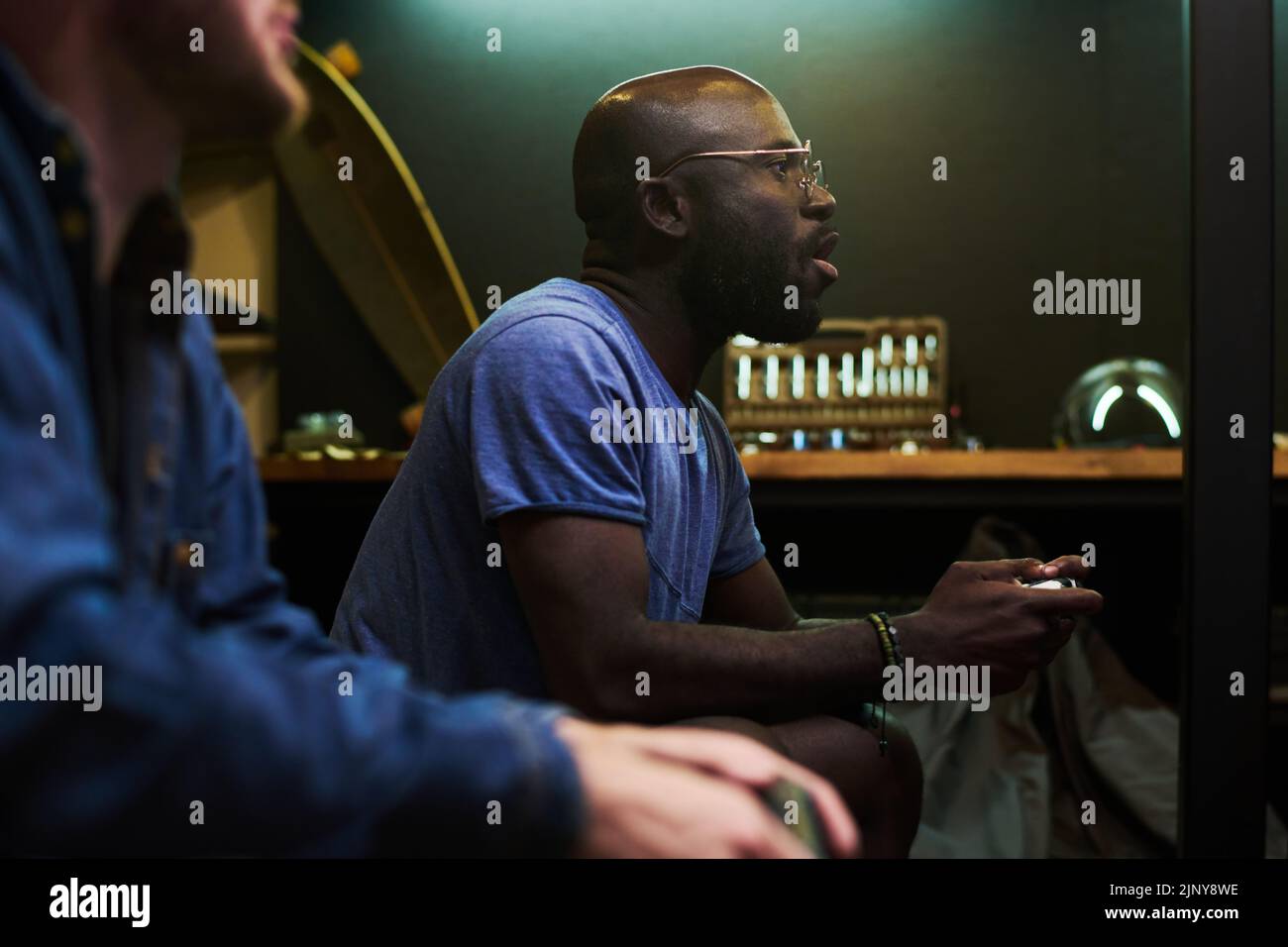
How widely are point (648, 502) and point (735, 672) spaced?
0.52ft

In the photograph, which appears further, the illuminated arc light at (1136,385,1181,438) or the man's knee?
the illuminated arc light at (1136,385,1181,438)

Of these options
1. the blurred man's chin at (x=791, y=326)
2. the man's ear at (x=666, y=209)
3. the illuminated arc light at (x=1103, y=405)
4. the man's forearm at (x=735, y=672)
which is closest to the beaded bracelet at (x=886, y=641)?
the man's forearm at (x=735, y=672)

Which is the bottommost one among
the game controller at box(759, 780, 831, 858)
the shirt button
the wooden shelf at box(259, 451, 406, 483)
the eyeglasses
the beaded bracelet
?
the game controller at box(759, 780, 831, 858)

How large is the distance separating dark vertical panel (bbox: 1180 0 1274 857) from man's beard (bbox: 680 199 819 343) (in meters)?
0.38

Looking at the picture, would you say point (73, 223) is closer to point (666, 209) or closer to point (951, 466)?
point (666, 209)

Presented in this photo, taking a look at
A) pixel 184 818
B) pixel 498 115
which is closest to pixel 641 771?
pixel 184 818

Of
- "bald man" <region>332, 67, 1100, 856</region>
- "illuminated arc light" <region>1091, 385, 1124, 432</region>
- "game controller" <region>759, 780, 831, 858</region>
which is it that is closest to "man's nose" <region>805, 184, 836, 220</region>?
"bald man" <region>332, 67, 1100, 856</region>

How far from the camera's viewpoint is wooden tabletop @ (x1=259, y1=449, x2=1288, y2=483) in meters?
1.96

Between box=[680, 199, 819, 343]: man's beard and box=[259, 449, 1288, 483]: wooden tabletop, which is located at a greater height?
box=[680, 199, 819, 343]: man's beard

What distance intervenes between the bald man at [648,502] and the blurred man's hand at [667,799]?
423mm

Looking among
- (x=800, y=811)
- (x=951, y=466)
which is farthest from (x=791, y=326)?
(x=951, y=466)

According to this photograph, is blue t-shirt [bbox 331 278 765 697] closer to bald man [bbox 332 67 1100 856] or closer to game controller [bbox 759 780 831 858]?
bald man [bbox 332 67 1100 856]

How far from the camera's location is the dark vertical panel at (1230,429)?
1133 mm

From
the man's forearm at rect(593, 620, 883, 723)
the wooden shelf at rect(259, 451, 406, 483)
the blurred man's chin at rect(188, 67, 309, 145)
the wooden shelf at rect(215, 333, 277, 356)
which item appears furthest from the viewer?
the wooden shelf at rect(215, 333, 277, 356)
